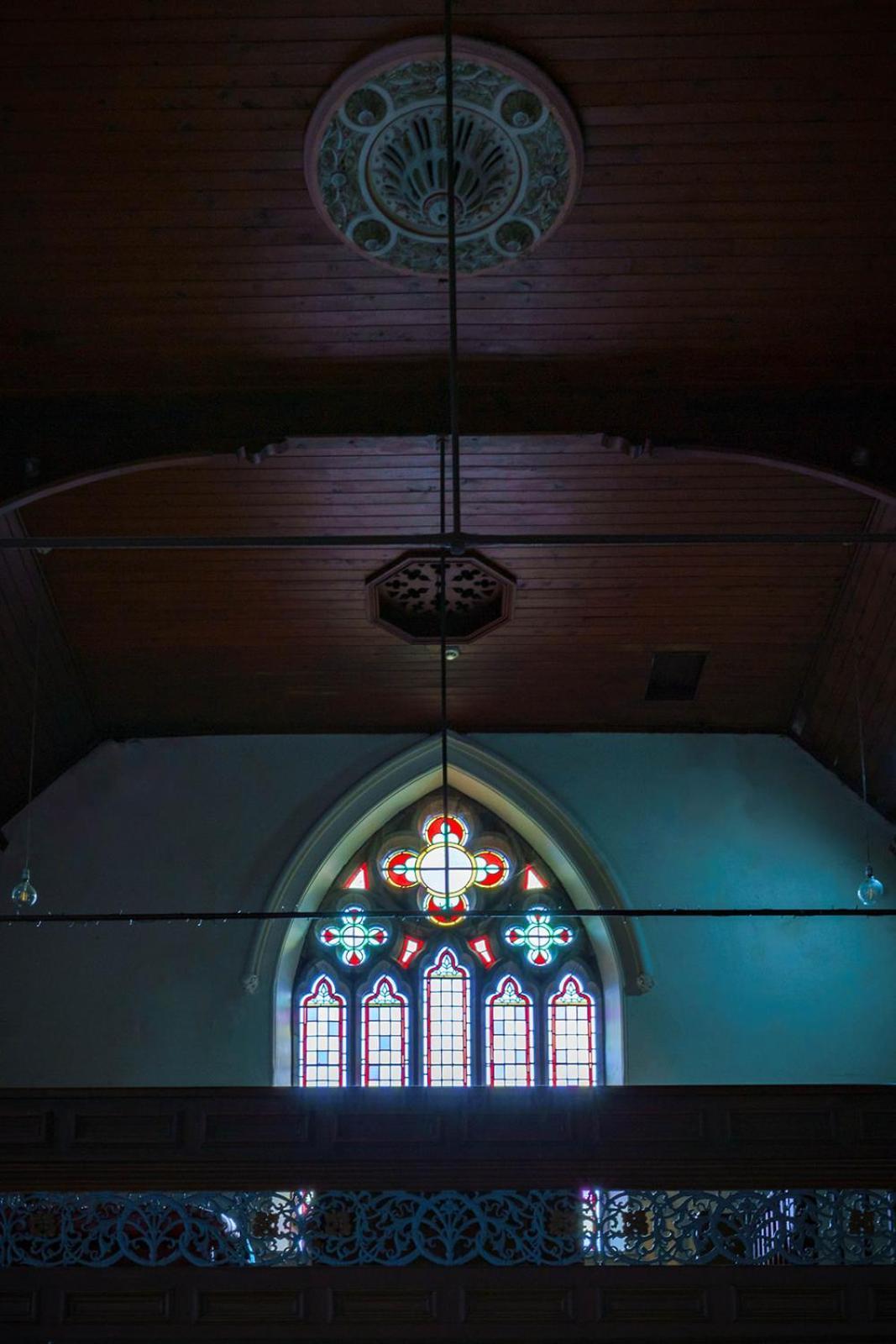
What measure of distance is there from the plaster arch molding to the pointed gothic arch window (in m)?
0.12

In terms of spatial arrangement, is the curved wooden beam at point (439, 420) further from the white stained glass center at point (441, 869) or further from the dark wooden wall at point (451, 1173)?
the white stained glass center at point (441, 869)

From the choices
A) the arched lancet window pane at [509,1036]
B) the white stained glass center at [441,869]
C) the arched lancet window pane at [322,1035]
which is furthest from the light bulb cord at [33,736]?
the arched lancet window pane at [509,1036]

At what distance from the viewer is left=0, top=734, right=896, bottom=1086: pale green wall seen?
34.2ft

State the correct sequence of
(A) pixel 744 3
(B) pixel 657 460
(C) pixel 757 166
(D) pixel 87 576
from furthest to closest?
(D) pixel 87 576, (B) pixel 657 460, (C) pixel 757 166, (A) pixel 744 3

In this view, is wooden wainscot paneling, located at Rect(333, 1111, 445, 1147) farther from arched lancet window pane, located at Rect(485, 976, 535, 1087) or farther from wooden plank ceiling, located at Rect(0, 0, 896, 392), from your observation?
arched lancet window pane, located at Rect(485, 976, 535, 1087)

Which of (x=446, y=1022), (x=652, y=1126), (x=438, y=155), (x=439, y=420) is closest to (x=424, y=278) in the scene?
(x=438, y=155)

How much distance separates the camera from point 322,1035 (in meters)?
10.9

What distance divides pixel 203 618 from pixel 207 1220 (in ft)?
14.2

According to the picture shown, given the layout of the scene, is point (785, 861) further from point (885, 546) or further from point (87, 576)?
point (87, 576)

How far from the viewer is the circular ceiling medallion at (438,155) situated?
21.4ft

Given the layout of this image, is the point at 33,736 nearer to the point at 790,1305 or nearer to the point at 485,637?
the point at 485,637

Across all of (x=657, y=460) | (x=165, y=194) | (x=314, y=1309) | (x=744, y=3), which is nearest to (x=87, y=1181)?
(x=314, y=1309)

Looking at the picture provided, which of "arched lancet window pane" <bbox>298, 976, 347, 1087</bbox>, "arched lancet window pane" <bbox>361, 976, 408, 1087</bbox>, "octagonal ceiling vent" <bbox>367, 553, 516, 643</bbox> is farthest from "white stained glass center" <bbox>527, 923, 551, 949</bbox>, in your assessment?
"octagonal ceiling vent" <bbox>367, 553, 516, 643</bbox>

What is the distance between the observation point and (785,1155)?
21.6ft
